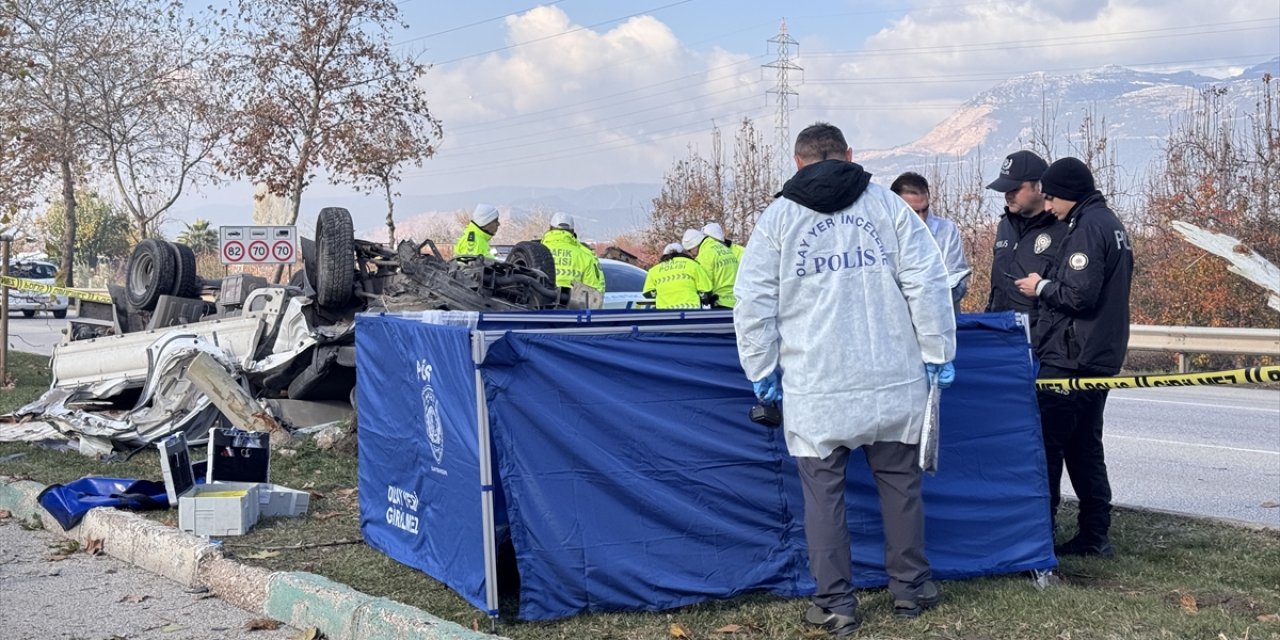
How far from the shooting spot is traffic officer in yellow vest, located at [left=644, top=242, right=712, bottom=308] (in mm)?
11719

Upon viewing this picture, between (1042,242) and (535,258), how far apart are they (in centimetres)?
625

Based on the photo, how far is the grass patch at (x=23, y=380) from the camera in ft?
45.9

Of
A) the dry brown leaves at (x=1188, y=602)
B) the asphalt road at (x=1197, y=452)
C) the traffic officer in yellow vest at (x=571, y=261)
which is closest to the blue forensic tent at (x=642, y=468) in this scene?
the dry brown leaves at (x=1188, y=602)

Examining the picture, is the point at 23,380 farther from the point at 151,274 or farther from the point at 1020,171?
the point at 1020,171

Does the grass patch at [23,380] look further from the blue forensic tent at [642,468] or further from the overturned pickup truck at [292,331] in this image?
the blue forensic tent at [642,468]

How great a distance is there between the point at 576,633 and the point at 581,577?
0.24 m

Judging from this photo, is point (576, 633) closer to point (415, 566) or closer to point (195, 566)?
point (415, 566)

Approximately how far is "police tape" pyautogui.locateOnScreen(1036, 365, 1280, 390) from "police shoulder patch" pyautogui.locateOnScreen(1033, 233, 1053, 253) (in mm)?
676

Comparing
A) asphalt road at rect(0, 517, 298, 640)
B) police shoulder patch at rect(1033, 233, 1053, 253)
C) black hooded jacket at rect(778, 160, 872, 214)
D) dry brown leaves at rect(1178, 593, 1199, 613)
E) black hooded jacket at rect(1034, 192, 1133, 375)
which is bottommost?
asphalt road at rect(0, 517, 298, 640)

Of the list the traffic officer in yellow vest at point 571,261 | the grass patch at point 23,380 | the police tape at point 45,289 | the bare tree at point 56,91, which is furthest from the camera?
Answer: the bare tree at point 56,91

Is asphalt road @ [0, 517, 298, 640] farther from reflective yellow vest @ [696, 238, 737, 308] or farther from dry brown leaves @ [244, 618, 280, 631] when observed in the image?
reflective yellow vest @ [696, 238, 737, 308]

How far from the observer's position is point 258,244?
16.0 metres

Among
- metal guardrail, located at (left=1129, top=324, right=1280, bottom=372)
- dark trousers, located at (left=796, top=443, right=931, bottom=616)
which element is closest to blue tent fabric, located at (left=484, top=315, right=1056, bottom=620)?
dark trousers, located at (left=796, top=443, right=931, bottom=616)

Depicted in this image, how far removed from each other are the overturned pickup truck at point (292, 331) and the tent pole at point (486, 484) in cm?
572
